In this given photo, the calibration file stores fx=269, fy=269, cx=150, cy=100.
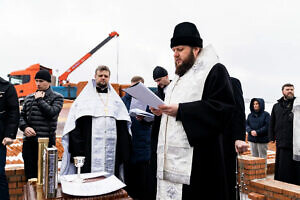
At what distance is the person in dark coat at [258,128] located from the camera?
6.21 m

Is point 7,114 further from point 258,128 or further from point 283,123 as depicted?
point 258,128

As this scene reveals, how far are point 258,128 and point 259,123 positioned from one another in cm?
12

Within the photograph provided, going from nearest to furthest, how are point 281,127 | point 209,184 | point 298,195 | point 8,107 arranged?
point 209,184 < point 298,195 < point 8,107 < point 281,127

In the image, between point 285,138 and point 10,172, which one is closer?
point 10,172

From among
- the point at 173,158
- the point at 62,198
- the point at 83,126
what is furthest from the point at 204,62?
the point at 83,126

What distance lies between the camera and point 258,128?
634 cm

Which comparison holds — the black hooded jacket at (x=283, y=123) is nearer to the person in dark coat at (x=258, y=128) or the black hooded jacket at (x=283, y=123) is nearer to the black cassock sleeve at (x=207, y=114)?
the person in dark coat at (x=258, y=128)

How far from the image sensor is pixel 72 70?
2073 cm

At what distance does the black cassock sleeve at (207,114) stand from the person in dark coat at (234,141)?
0.76 ft

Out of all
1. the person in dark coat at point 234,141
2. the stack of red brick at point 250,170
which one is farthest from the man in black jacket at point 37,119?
the stack of red brick at point 250,170

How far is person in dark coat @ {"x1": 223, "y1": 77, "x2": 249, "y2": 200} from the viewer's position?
218 centimetres

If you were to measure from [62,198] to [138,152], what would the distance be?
7.01ft

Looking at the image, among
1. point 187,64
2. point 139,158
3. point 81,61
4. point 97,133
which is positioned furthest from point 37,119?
point 81,61

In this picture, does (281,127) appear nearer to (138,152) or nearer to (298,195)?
(298,195)
